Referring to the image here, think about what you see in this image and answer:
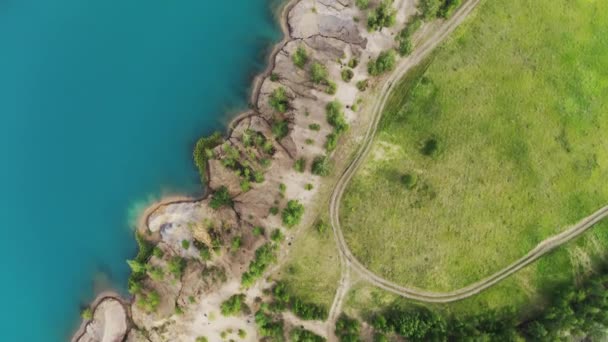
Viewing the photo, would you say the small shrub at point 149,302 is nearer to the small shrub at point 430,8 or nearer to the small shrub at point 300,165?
the small shrub at point 300,165

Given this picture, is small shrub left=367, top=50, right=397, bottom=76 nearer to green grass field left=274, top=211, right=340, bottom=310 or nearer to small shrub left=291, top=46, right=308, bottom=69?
small shrub left=291, top=46, right=308, bottom=69

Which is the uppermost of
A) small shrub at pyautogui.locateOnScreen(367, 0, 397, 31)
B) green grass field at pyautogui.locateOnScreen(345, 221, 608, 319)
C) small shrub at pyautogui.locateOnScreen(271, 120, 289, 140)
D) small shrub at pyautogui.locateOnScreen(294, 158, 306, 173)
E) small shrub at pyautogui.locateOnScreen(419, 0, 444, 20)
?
small shrub at pyautogui.locateOnScreen(367, 0, 397, 31)

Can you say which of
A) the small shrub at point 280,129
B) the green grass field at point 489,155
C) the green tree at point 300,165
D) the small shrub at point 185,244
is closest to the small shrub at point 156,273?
the small shrub at point 185,244

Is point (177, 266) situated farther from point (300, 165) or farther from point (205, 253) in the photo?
point (300, 165)

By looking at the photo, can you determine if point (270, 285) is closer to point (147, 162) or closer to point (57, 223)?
point (147, 162)

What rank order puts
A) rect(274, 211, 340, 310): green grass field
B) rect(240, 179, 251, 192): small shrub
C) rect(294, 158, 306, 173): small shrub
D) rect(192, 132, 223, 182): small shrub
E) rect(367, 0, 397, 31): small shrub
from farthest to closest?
rect(192, 132, 223, 182): small shrub
rect(240, 179, 251, 192): small shrub
rect(367, 0, 397, 31): small shrub
rect(294, 158, 306, 173): small shrub
rect(274, 211, 340, 310): green grass field

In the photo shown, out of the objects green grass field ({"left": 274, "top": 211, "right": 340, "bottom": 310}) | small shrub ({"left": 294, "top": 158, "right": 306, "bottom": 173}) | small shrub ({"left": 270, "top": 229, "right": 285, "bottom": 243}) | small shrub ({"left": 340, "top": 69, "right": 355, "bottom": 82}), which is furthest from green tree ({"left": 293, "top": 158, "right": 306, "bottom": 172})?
small shrub ({"left": 340, "top": 69, "right": 355, "bottom": 82})

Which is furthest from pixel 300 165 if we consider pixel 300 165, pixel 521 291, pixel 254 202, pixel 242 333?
pixel 521 291
